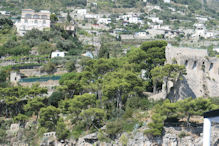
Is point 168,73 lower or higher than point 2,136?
higher

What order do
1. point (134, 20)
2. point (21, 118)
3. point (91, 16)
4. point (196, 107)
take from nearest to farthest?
point (196, 107) < point (21, 118) < point (134, 20) < point (91, 16)

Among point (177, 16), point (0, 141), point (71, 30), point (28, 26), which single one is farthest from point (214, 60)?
point (177, 16)

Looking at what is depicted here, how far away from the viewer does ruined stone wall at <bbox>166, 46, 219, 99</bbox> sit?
89.6 ft

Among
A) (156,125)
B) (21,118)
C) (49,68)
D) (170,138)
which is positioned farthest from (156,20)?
(156,125)

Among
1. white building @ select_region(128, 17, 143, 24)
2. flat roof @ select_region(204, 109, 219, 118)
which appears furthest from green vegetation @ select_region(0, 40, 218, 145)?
white building @ select_region(128, 17, 143, 24)

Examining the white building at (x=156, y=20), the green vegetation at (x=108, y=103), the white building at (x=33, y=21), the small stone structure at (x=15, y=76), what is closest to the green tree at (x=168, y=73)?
the green vegetation at (x=108, y=103)

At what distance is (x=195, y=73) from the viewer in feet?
91.3

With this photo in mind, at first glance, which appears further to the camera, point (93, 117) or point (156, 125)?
point (93, 117)

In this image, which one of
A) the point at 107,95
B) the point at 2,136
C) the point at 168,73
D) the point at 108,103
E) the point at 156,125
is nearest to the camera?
the point at 156,125

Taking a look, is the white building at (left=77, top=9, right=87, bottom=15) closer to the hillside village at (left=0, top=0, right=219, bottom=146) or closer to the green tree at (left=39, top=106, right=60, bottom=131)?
the hillside village at (left=0, top=0, right=219, bottom=146)

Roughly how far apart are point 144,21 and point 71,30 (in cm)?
3452

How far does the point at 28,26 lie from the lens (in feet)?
179

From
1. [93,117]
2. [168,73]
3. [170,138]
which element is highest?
[168,73]

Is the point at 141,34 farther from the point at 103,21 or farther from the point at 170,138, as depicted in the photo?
the point at 170,138
